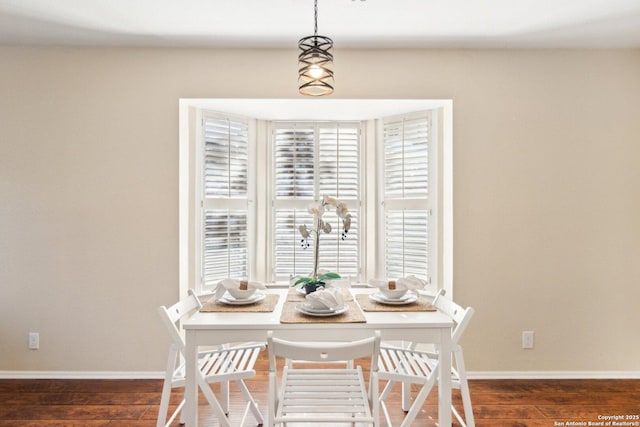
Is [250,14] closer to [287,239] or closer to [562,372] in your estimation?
[287,239]

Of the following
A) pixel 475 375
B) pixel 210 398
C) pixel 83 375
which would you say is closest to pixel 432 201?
pixel 475 375

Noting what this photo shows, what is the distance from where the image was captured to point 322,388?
1.65 m

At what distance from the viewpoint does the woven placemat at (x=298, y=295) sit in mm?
2070

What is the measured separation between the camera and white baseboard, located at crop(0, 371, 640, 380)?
2.64 metres

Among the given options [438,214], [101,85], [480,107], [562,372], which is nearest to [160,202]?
[101,85]

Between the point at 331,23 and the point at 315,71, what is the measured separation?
2.76 ft

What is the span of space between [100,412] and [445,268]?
2587mm

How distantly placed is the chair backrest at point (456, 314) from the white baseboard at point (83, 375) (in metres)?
2.10

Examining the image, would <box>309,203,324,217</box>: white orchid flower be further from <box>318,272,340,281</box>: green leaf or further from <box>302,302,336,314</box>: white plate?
<box>302,302,336,314</box>: white plate

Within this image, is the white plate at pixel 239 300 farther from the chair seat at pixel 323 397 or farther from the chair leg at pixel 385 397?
the chair leg at pixel 385 397

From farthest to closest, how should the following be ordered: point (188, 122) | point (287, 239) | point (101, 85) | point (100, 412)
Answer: point (287, 239)
point (188, 122)
point (101, 85)
point (100, 412)

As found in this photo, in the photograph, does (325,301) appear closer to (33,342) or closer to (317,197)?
(317,197)

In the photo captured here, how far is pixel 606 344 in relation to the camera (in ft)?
8.79

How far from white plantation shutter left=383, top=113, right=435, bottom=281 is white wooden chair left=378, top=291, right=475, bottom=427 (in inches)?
32.2
